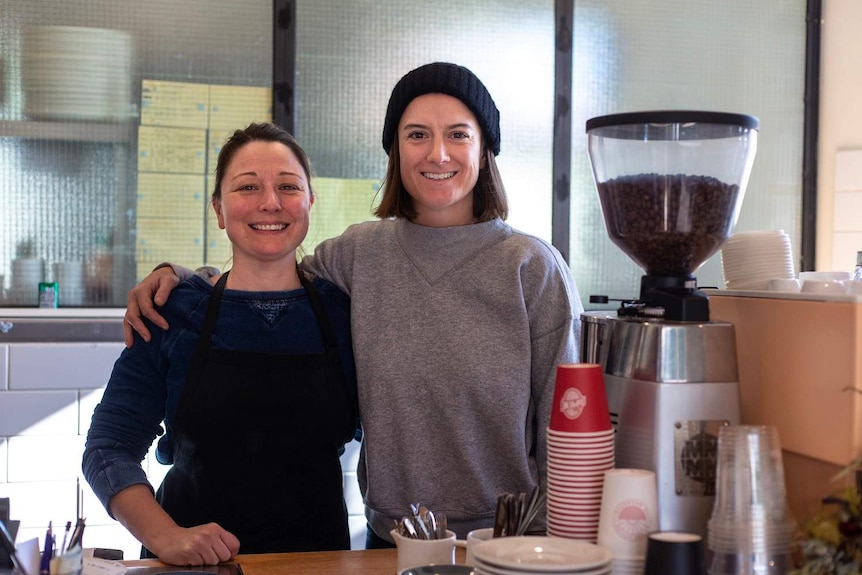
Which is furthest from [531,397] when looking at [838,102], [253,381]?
[838,102]

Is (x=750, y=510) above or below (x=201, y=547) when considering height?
above

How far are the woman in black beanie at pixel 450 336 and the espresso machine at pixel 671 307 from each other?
0.36 metres

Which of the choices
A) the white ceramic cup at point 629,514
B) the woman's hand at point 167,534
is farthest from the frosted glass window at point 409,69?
the white ceramic cup at point 629,514

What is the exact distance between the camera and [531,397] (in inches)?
64.2

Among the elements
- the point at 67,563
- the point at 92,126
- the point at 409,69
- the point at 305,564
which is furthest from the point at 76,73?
the point at 67,563

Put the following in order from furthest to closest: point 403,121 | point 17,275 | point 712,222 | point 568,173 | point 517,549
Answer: point 568,173 → point 17,275 → point 403,121 → point 712,222 → point 517,549

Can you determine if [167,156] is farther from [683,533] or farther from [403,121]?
[683,533]

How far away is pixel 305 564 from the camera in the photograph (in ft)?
4.47

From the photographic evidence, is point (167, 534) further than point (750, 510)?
Yes

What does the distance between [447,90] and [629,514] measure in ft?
2.87

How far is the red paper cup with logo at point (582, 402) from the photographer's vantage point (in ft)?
3.59

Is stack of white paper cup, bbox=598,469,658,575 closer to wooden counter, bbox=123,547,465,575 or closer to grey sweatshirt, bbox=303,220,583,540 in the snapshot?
wooden counter, bbox=123,547,465,575

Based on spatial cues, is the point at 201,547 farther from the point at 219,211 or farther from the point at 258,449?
the point at 219,211

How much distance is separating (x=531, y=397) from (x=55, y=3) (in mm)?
2325
